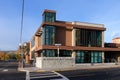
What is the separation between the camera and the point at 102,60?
6069 centimetres

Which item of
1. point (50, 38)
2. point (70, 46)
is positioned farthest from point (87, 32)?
point (50, 38)

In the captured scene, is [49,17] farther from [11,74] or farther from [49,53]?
[11,74]

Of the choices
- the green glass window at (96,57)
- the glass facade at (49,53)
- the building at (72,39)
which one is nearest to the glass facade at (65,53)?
the building at (72,39)

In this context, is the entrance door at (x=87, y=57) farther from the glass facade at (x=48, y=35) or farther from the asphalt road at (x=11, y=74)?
the asphalt road at (x=11, y=74)

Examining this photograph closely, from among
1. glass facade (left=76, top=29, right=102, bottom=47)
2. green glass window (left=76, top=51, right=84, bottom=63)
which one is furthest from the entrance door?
glass facade (left=76, top=29, right=102, bottom=47)

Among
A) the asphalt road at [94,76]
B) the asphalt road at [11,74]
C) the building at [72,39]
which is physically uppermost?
the building at [72,39]

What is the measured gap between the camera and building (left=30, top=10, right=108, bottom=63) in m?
54.6

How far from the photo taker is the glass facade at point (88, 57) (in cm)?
5788

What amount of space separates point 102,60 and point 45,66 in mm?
21179

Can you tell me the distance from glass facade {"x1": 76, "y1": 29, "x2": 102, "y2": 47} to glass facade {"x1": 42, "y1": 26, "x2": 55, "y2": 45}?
6.64 meters

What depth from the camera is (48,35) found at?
180 feet

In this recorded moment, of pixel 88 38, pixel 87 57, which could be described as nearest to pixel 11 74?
pixel 87 57

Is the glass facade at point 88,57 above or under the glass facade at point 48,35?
under

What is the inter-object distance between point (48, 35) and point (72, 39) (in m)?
6.50
